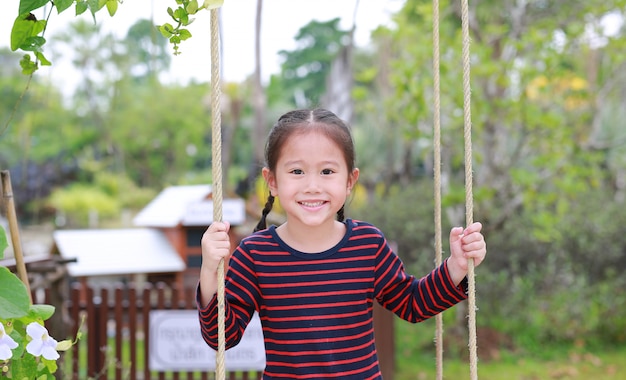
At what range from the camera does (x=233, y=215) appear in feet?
17.7

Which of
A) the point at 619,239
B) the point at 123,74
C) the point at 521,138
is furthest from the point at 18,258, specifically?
the point at 123,74

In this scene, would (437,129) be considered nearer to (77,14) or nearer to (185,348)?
(77,14)

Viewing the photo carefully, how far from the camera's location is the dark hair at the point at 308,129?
1.48 m

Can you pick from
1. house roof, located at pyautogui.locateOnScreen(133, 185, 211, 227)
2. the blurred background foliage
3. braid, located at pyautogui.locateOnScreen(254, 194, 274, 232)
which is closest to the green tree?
the blurred background foliage

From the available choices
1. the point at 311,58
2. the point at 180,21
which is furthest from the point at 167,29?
the point at 311,58

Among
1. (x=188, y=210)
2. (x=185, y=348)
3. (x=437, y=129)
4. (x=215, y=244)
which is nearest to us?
(x=215, y=244)

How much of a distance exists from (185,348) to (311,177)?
2.72m

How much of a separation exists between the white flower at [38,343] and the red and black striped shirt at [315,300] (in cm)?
29

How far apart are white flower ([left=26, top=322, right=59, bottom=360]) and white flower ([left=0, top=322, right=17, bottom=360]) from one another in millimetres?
35

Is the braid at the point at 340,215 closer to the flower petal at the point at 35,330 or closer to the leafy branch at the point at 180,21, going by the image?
the leafy branch at the point at 180,21

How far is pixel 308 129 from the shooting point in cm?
148

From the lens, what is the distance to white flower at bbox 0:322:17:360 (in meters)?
1.18

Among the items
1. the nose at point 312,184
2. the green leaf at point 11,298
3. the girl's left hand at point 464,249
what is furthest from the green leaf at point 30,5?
the girl's left hand at point 464,249

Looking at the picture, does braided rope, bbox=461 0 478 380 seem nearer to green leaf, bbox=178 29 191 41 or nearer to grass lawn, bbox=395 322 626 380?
green leaf, bbox=178 29 191 41
